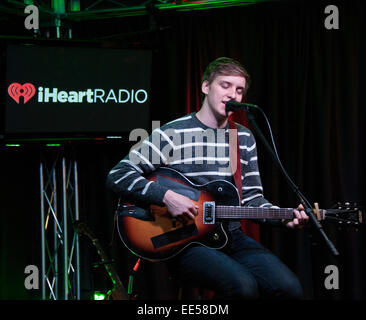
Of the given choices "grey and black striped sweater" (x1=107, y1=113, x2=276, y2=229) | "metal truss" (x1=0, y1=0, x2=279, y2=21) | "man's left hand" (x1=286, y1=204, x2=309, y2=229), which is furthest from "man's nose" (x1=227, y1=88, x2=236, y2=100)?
"metal truss" (x1=0, y1=0, x2=279, y2=21)

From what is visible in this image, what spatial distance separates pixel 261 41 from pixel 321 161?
1216 mm

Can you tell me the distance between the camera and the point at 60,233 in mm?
4344

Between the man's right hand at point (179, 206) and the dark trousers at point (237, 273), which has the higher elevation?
the man's right hand at point (179, 206)

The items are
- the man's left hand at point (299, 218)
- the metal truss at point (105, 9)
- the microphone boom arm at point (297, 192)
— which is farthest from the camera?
the metal truss at point (105, 9)

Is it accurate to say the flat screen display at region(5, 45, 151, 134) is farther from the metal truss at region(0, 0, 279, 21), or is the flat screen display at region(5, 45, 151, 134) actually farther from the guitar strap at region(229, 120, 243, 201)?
the guitar strap at region(229, 120, 243, 201)

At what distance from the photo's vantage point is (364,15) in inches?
159

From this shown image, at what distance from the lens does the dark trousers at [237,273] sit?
2678mm

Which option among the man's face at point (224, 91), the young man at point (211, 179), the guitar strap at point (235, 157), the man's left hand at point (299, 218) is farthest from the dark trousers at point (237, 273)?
the man's face at point (224, 91)

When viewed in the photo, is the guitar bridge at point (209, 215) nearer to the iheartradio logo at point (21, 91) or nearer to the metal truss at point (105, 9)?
the iheartradio logo at point (21, 91)

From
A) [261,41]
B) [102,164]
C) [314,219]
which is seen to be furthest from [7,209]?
[314,219]

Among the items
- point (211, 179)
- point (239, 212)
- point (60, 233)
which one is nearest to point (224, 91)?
point (211, 179)

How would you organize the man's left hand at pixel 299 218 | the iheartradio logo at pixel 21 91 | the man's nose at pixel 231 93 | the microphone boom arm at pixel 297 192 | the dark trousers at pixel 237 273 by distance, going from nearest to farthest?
the microphone boom arm at pixel 297 192 < the dark trousers at pixel 237 273 < the man's left hand at pixel 299 218 < the man's nose at pixel 231 93 < the iheartradio logo at pixel 21 91

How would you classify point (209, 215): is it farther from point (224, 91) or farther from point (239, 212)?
point (224, 91)

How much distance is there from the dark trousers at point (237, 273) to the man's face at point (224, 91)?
2.87 feet
